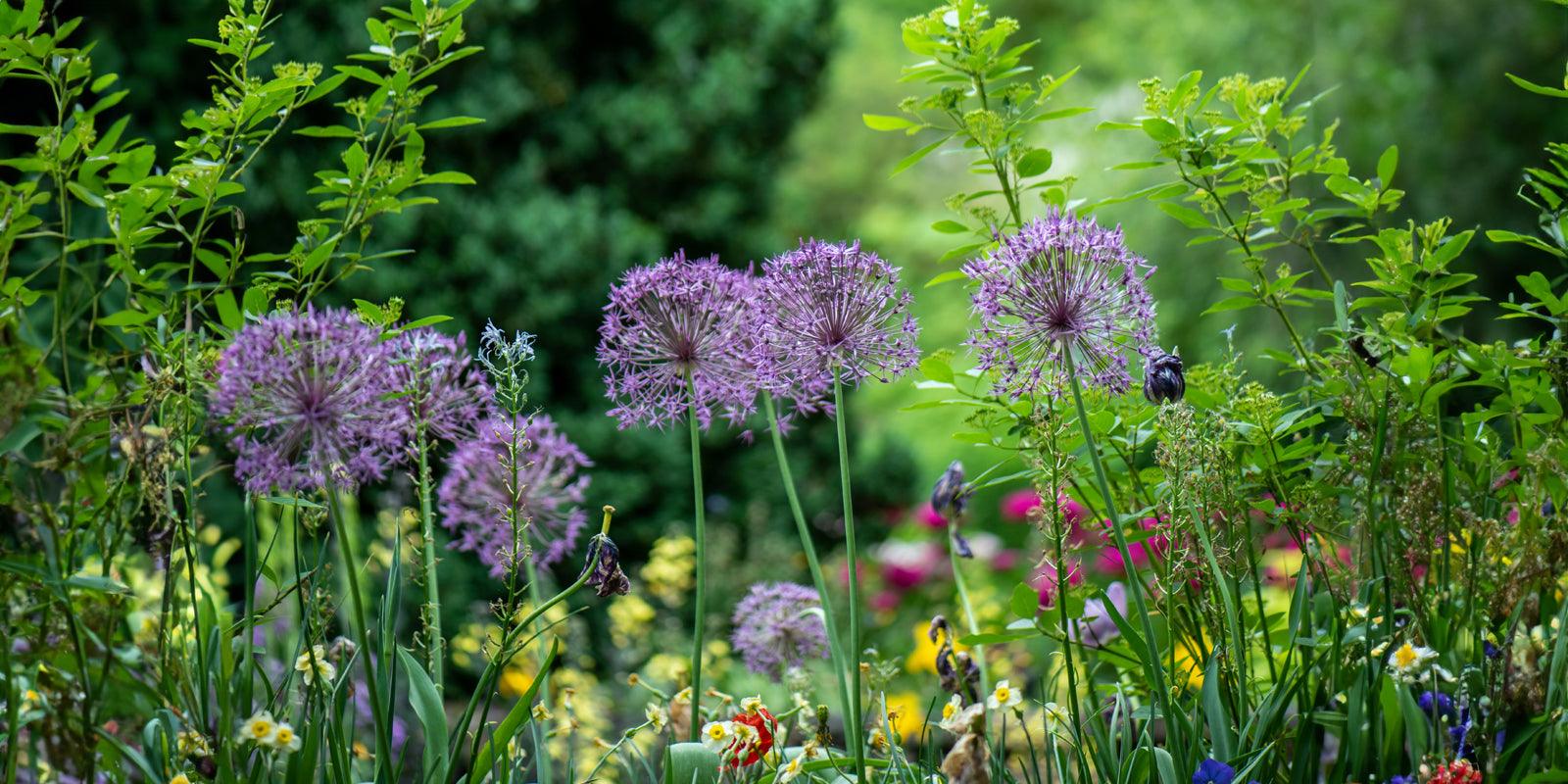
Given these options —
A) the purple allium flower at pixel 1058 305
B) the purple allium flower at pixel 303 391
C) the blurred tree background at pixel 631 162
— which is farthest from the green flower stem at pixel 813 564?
the blurred tree background at pixel 631 162

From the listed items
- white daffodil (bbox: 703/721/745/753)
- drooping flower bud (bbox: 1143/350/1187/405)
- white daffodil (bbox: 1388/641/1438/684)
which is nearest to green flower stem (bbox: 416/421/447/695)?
white daffodil (bbox: 703/721/745/753)

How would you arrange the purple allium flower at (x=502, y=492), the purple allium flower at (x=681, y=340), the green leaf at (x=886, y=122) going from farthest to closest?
the purple allium flower at (x=502, y=492), the green leaf at (x=886, y=122), the purple allium flower at (x=681, y=340)

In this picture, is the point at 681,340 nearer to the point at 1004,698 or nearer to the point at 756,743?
the point at 756,743

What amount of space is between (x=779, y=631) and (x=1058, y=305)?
1.10 m

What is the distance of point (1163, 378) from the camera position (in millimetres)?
1622

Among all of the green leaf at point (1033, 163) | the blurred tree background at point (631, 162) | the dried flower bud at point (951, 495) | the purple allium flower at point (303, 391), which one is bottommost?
the purple allium flower at point (303, 391)

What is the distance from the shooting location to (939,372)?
199cm

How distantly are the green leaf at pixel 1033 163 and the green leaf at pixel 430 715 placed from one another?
115 cm

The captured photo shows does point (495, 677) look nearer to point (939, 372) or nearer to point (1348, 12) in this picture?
point (939, 372)

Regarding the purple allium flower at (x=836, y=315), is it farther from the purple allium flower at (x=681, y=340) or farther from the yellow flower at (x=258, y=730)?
the yellow flower at (x=258, y=730)

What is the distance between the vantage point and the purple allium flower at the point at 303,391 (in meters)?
1.49

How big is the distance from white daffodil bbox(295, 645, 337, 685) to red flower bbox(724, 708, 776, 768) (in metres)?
0.56

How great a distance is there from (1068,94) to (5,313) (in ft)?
59.9

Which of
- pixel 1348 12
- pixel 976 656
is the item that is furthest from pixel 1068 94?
pixel 976 656
